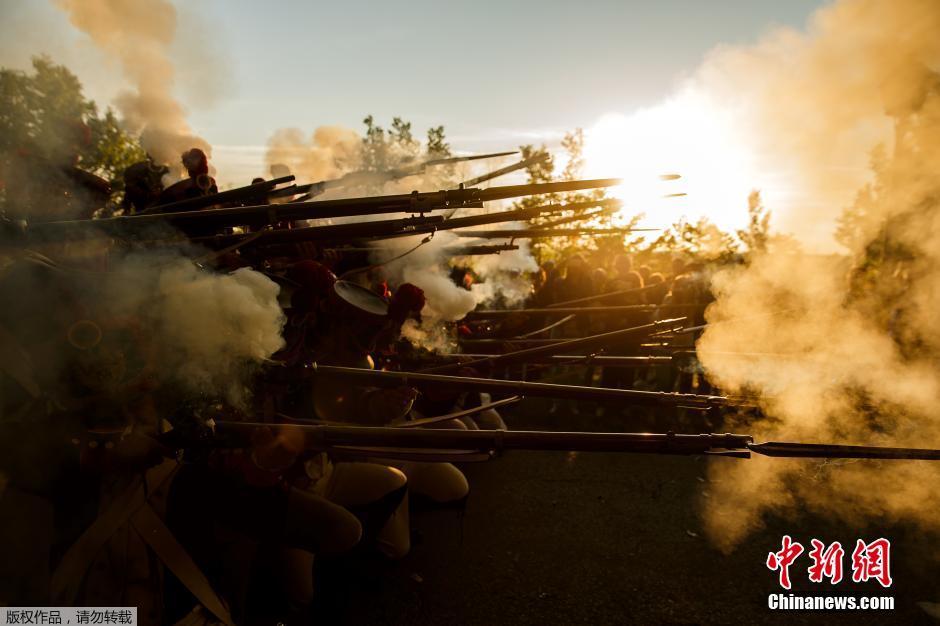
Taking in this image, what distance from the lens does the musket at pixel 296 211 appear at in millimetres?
2645

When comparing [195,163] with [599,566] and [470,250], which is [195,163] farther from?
[599,566]

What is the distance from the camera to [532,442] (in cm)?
229

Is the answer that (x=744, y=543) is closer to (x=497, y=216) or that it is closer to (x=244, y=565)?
(x=497, y=216)

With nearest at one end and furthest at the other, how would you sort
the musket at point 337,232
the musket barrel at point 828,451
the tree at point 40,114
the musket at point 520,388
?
the musket barrel at point 828,451
the musket at point 520,388
the musket at point 337,232
the tree at point 40,114

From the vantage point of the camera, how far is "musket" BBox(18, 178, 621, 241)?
264 centimetres

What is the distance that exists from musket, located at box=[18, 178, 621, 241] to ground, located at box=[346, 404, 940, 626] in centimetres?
301

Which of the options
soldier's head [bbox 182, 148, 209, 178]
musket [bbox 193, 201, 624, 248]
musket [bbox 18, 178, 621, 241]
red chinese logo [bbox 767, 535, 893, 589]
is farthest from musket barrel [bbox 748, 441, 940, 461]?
soldier's head [bbox 182, 148, 209, 178]

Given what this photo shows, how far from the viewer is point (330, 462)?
12.5 ft

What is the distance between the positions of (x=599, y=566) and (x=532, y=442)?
2848 mm

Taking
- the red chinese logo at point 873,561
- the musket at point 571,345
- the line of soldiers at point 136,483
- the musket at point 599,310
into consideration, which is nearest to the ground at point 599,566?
the red chinese logo at point 873,561

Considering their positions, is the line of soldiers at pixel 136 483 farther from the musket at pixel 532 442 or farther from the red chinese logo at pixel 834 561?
the red chinese logo at pixel 834 561

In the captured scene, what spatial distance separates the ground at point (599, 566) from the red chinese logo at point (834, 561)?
0.25 ft

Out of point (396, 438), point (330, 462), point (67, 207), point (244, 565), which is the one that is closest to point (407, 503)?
point (330, 462)

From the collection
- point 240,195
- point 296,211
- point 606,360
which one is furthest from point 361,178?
point 606,360
